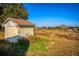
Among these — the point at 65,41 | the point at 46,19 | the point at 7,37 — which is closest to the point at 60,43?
the point at 65,41

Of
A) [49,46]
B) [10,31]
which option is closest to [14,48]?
[10,31]

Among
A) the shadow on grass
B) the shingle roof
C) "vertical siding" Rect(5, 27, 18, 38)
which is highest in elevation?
the shingle roof

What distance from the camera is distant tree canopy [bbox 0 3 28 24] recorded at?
3.64m

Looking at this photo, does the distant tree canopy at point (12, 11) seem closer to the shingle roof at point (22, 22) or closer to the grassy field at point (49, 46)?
the shingle roof at point (22, 22)

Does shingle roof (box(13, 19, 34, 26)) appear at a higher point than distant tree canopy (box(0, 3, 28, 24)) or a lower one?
lower

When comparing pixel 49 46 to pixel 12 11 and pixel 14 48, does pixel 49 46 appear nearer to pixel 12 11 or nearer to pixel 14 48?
pixel 14 48

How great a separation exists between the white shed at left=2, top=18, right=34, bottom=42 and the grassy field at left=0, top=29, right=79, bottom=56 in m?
0.06

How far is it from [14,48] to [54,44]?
0.41 m

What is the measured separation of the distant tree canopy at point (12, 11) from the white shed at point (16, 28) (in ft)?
0.14

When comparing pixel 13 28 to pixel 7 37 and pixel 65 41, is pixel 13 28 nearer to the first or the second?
pixel 7 37

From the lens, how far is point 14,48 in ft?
11.9

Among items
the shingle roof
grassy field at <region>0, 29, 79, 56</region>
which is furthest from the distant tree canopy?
grassy field at <region>0, 29, 79, 56</region>

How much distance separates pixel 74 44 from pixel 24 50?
0.51m

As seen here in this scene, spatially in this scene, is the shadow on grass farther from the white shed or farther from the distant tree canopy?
the distant tree canopy
